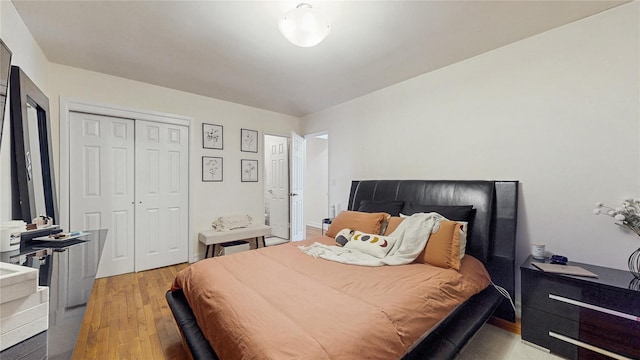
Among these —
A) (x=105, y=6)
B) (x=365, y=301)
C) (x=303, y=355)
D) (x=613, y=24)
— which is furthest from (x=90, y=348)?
(x=613, y=24)

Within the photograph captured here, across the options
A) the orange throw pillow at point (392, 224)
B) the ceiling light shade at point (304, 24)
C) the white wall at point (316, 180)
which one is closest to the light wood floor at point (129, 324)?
the orange throw pillow at point (392, 224)

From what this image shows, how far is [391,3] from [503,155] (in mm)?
1742

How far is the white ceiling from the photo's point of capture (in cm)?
189

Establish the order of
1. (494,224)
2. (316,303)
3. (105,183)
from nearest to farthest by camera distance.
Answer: (316,303) → (494,224) → (105,183)

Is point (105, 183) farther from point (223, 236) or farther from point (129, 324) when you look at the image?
point (129, 324)

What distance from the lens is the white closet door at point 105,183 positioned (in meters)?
2.99

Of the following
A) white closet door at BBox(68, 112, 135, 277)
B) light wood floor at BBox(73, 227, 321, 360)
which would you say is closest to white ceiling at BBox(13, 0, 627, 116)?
white closet door at BBox(68, 112, 135, 277)

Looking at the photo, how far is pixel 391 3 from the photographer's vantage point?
1845mm

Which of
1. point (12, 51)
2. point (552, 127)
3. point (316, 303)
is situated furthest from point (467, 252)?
point (12, 51)

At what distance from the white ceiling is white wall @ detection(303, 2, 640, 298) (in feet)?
0.62

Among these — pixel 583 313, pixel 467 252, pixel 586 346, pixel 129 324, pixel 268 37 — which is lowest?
pixel 129 324

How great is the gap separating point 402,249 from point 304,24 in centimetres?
185

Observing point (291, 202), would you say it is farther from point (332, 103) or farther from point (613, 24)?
point (613, 24)

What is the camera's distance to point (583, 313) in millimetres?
1711
